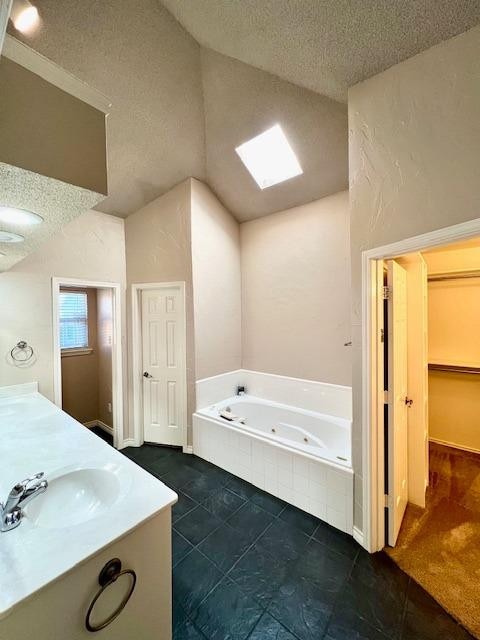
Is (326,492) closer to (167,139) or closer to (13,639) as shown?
(13,639)

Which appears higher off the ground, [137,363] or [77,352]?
[77,352]

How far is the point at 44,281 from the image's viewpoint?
2.51 meters

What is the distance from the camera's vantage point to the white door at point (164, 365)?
2969mm

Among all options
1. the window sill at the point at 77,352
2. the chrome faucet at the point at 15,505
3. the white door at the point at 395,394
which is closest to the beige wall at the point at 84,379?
the window sill at the point at 77,352

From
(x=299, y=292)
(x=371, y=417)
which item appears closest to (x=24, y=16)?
(x=299, y=292)

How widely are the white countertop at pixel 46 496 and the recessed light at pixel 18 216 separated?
3.65ft

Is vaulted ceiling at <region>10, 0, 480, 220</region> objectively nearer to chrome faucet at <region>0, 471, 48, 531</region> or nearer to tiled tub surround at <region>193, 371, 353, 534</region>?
tiled tub surround at <region>193, 371, 353, 534</region>

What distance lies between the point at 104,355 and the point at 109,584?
3091mm

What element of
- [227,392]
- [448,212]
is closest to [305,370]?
[227,392]

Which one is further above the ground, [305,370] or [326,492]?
[305,370]

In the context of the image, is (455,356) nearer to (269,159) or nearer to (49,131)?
(269,159)

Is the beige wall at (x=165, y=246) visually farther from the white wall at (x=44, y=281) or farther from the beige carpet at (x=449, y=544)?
the beige carpet at (x=449, y=544)

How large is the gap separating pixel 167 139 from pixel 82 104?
192 centimetres

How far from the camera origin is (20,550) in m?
0.78
